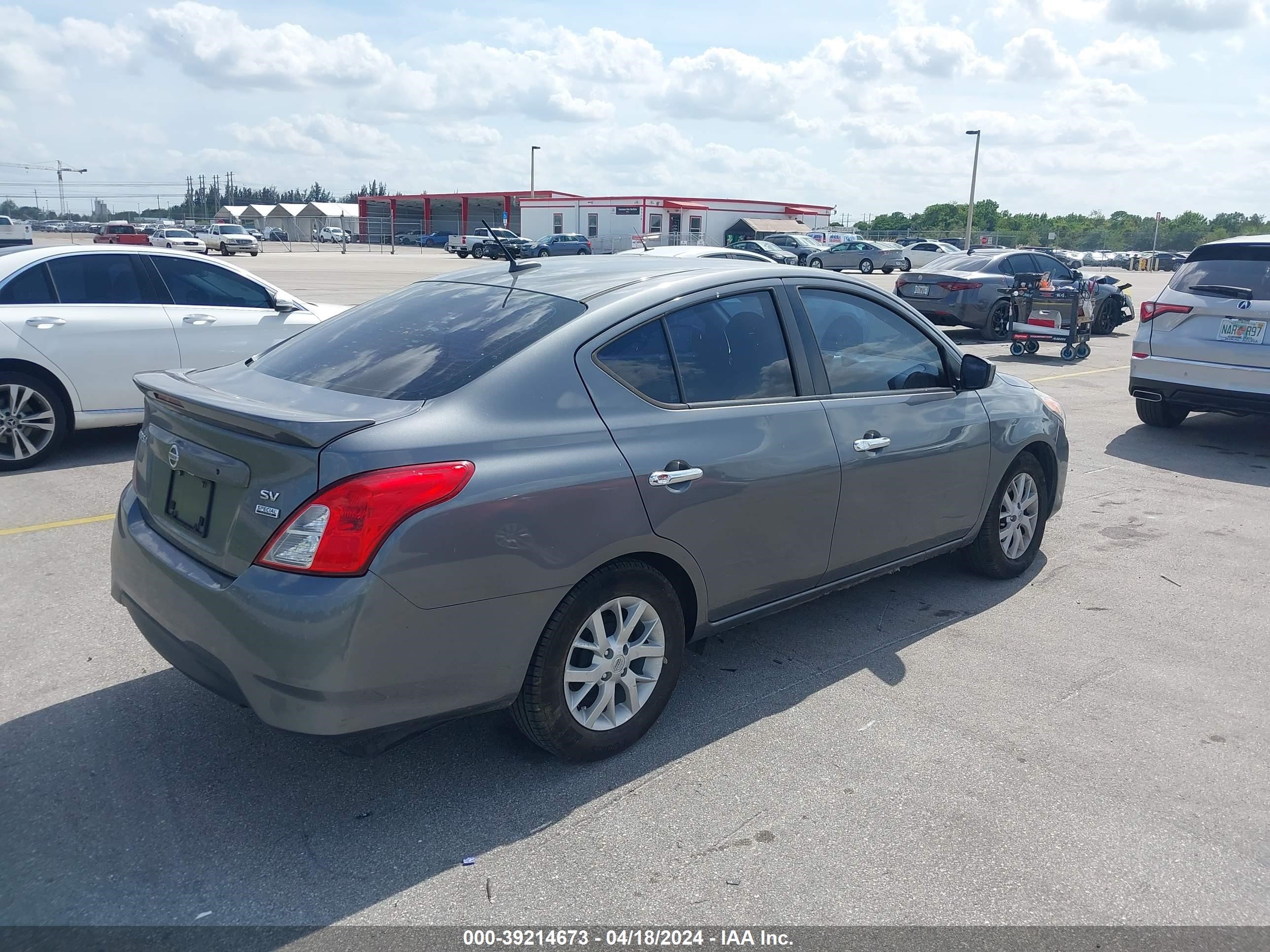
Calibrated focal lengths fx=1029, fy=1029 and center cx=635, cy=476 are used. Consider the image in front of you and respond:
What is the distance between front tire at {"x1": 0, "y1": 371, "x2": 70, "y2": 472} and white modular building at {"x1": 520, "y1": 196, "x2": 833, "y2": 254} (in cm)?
Answer: 5854

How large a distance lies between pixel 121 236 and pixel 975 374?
162 ft

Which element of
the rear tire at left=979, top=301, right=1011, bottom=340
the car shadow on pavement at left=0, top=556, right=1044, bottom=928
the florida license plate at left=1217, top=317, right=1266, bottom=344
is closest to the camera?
the car shadow on pavement at left=0, top=556, right=1044, bottom=928

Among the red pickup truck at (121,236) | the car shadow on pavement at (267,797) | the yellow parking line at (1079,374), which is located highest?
the red pickup truck at (121,236)

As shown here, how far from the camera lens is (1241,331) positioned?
343 inches

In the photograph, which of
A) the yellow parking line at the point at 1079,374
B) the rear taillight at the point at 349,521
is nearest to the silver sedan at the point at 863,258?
the yellow parking line at the point at 1079,374

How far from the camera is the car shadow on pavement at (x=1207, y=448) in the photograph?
8477mm

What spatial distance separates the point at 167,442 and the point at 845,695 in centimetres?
273

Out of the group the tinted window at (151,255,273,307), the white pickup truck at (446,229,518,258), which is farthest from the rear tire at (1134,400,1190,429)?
the white pickup truck at (446,229,518,258)

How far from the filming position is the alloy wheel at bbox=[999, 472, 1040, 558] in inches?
213

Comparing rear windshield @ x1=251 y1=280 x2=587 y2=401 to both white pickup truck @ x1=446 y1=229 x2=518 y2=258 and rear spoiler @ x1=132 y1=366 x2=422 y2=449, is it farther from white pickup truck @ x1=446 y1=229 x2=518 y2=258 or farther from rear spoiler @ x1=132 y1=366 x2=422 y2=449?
white pickup truck @ x1=446 y1=229 x2=518 y2=258

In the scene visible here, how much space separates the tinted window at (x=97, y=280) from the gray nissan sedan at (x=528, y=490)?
14.9 ft

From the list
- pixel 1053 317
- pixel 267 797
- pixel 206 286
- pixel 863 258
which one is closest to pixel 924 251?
pixel 863 258

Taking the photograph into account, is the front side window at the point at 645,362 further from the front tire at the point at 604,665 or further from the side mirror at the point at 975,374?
the side mirror at the point at 975,374

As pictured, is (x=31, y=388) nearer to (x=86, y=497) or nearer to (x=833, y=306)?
(x=86, y=497)
